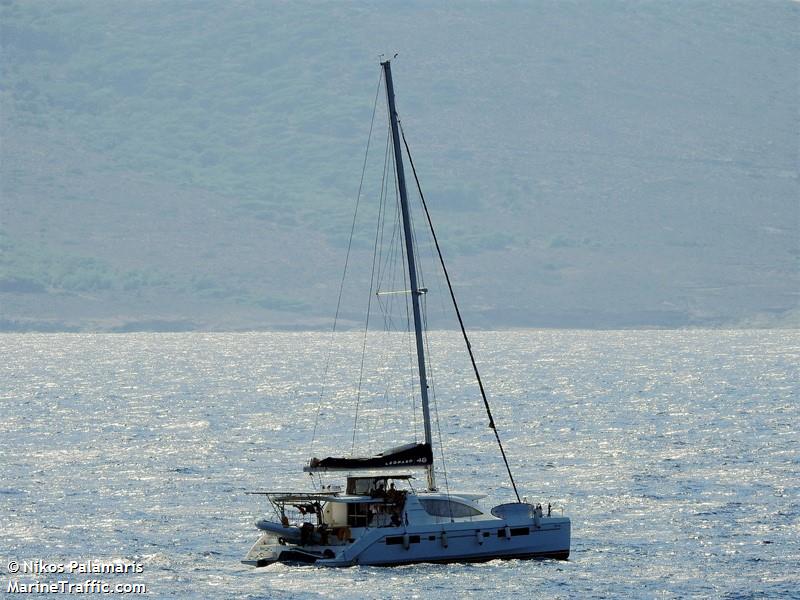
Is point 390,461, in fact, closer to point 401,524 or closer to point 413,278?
point 401,524

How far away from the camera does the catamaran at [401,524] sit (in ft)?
179

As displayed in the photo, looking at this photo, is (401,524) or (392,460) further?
(392,460)

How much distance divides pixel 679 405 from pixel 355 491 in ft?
253

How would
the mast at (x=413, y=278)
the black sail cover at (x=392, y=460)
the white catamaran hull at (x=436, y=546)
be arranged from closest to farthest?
the white catamaran hull at (x=436, y=546), the mast at (x=413, y=278), the black sail cover at (x=392, y=460)

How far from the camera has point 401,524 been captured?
180 ft

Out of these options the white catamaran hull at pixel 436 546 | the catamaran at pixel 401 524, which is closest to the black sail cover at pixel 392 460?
the catamaran at pixel 401 524

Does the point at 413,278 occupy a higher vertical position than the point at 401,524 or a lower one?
higher

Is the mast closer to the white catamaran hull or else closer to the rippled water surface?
the white catamaran hull

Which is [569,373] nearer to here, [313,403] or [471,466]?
[313,403]

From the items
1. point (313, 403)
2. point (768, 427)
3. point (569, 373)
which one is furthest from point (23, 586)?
point (569, 373)

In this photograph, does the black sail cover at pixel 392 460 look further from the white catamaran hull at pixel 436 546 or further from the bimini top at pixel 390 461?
the white catamaran hull at pixel 436 546

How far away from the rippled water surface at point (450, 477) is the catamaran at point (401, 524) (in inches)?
26.4

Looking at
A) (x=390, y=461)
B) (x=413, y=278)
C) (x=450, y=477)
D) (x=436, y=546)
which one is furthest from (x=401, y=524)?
(x=450, y=477)

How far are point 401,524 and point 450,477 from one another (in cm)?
2485
